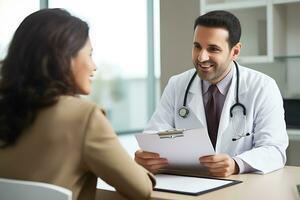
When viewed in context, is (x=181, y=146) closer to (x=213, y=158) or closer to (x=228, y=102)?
(x=213, y=158)

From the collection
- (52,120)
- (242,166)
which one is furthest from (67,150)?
(242,166)

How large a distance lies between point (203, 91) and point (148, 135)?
0.64 m

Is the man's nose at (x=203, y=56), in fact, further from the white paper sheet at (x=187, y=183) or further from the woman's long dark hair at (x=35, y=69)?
the woman's long dark hair at (x=35, y=69)

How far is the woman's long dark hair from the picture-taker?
1087mm

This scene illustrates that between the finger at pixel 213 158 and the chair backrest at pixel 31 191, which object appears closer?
the chair backrest at pixel 31 191

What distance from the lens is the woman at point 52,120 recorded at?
3.50 ft

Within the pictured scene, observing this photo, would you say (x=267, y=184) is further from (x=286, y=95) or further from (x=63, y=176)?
(x=286, y=95)

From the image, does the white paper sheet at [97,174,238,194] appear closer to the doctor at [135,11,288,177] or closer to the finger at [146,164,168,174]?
the finger at [146,164,168,174]

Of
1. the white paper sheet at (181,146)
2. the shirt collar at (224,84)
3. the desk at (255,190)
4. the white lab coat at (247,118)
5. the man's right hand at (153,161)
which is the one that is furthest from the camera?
the shirt collar at (224,84)

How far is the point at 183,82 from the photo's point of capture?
216 cm

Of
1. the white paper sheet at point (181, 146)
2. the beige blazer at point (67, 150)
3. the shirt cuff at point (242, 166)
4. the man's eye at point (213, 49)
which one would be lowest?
the shirt cuff at point (242, 166)

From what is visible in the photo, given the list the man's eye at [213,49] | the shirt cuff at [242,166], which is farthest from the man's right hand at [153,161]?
the man's eye at [213,49]

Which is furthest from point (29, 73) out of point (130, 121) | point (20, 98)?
point (130, 121)

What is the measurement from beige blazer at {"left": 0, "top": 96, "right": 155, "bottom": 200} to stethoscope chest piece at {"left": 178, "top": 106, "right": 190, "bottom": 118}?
939 mm
